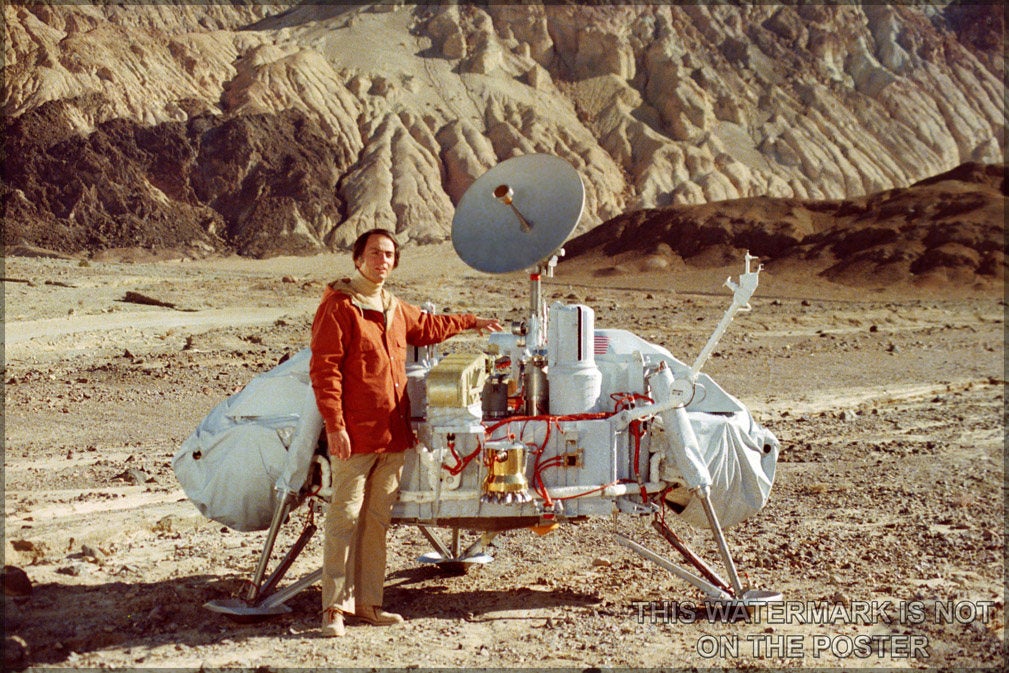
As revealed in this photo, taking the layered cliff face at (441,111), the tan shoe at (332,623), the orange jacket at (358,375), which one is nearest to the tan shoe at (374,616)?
the tan shoe at (332,623)

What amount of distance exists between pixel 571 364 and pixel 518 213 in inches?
36.3

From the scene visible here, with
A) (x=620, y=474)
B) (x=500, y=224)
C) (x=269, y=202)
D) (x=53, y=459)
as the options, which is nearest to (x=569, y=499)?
(x=620, y=474)

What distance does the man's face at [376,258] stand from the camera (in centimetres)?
509

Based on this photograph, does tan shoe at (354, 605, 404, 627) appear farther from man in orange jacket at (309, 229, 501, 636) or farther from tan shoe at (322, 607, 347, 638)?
tan shoe at (322, 607, 347, 638)

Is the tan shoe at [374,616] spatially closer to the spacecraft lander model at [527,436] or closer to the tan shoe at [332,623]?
the tan shoe at [332,623]

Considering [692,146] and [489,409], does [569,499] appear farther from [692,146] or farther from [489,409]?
[692,146]

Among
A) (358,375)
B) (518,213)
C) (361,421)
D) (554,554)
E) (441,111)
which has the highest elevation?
(441,111)

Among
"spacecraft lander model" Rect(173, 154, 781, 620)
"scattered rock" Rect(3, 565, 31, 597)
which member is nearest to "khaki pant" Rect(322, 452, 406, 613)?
"spacecraft lander model" Rect(173, 154, 781, 620)

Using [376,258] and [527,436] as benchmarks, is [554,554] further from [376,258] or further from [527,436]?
[376,258]

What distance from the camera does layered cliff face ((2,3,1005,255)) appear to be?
171ft

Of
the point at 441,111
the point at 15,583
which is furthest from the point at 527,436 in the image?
the point at 441,111

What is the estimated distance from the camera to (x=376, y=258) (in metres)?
5.09

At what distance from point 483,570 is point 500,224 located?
2.09 metres

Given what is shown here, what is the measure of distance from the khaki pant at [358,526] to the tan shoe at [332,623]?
0.03m
